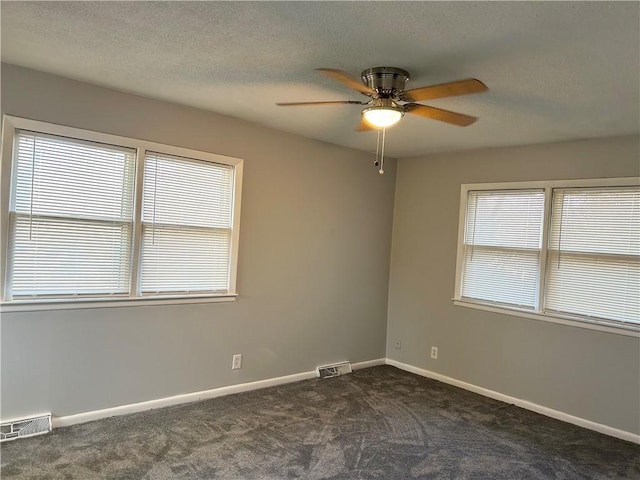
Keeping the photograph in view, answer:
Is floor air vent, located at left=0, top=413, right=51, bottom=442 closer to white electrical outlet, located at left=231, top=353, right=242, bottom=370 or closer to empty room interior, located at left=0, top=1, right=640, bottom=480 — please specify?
empty room interior, located at left=0, top=1, right=640, bottom=480

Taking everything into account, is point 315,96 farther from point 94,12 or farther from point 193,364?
point 193,364

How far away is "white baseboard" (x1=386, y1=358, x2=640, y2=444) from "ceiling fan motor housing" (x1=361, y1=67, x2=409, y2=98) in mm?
3115

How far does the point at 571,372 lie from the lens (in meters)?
3.81

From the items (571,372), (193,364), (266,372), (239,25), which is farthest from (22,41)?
(571,372)

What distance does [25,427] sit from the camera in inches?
116

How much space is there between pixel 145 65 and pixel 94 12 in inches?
25.5

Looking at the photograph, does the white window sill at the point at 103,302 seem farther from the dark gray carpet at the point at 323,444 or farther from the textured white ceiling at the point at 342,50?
the textured white ceiling at the point at 342,50

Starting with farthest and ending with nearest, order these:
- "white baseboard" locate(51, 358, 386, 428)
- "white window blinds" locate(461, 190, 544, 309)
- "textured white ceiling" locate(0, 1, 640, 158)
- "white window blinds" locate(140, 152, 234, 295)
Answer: "white window blinds" locate(461, 190, 544, 309) < "white window blinds" locate(140, 152, 234, 295) < "white baseboard" locate(51, 358, 386, 428) < "textured white ceiling" locate(0, 1, 640, 158)

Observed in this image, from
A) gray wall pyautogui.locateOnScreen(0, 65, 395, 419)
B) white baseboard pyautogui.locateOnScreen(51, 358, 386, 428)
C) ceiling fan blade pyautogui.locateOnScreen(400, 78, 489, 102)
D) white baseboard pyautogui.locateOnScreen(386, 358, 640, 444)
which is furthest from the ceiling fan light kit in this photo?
white baseboard pyautogui.locateOnScreen(386, 358, 640, 444)

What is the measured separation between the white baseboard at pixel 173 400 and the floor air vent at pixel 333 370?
0.24ft

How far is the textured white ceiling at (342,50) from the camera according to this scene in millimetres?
1908

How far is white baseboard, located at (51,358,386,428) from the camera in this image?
3159 mm

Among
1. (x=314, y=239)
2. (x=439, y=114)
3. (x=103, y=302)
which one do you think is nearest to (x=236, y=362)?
(x=103, y=302)

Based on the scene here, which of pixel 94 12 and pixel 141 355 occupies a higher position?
pixel 94 12
